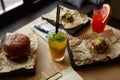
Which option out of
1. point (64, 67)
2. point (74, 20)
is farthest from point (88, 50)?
point (74, 20)

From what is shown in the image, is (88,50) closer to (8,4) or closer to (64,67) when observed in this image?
(64,67)

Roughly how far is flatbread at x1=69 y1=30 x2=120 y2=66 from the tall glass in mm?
72

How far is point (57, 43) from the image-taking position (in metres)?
0.98

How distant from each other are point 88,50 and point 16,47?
0.36 meters

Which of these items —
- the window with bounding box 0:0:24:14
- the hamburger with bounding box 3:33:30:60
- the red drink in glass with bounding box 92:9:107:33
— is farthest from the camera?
the window with bounding box 0:0:24:14

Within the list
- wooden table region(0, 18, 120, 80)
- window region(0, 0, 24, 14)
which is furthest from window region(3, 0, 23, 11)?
wooden table region(0, 18, 120, 80)

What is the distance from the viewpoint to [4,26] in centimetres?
173

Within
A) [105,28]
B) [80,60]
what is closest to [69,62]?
[80,60]

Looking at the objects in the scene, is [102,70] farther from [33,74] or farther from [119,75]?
[33,74]

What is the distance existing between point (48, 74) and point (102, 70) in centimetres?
27

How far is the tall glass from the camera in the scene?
973 mm

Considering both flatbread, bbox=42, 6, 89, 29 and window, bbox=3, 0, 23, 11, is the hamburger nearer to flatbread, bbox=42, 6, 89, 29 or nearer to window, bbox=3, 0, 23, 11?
flatbread, bbox=42, 6, 89, 29

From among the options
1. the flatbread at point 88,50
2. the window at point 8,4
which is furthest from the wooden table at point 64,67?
Result: the window at point 8,4

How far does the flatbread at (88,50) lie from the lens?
995mm
